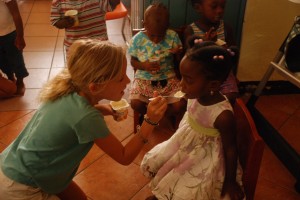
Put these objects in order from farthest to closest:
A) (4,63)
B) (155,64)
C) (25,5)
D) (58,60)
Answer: (25,5)
(58,60)
(4,63)
(155,64)

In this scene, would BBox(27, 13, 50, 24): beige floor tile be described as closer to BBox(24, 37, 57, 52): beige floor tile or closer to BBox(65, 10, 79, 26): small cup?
BBox(24, 37, 57, 52): beige floor tile

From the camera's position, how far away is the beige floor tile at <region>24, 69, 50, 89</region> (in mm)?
2773

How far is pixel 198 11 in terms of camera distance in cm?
215

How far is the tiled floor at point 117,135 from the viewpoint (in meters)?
1.78

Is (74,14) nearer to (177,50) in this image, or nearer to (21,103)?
(177,50)

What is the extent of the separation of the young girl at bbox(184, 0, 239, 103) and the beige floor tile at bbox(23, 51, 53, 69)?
5.20ft

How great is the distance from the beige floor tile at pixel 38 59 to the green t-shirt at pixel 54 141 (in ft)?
6.58

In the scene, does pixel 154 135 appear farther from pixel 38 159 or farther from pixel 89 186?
pixel 38 159

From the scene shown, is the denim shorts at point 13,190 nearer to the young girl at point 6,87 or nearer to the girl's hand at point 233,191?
the girl's hand at point 233,191

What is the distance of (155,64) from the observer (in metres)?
1.97

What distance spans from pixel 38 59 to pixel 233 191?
2.52m

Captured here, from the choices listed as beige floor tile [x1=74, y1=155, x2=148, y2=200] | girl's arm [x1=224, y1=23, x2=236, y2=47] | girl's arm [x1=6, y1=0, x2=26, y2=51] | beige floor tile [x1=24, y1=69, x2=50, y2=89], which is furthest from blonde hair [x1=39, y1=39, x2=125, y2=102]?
beige floor tile [x1=24, y1=69, x2=50, y2=89]

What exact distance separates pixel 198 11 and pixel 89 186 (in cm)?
131

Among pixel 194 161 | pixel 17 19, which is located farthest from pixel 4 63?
pixel 194 161
